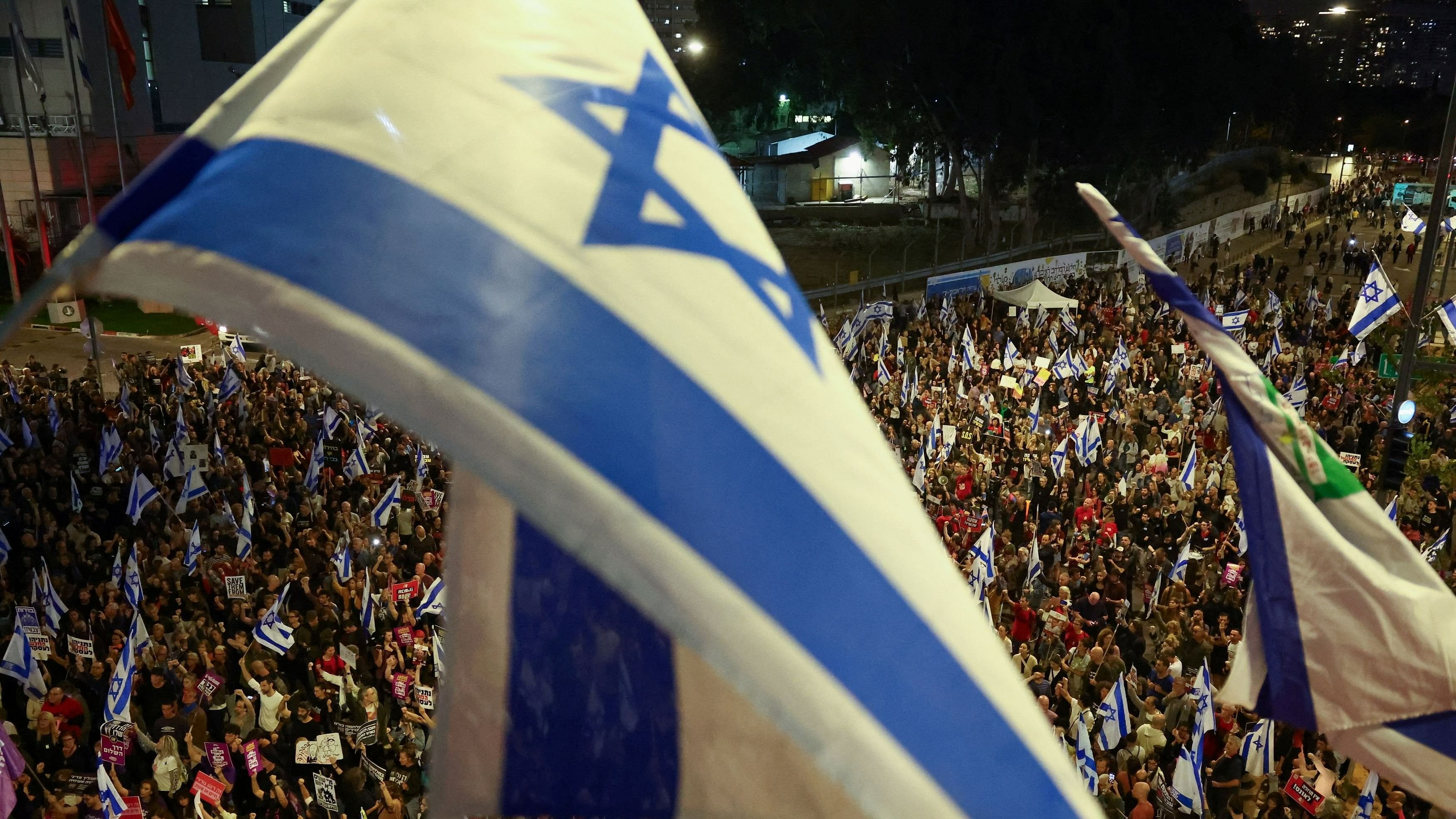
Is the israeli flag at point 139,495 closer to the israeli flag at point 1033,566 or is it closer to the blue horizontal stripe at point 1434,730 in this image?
the israeli flag at point 1033,566

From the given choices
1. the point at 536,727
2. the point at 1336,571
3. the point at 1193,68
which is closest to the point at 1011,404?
the point at 1336,571

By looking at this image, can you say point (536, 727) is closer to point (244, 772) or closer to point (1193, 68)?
point (244, 772)

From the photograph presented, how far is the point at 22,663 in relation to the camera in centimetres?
988

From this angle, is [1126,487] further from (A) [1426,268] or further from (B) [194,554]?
(B) [194,554]

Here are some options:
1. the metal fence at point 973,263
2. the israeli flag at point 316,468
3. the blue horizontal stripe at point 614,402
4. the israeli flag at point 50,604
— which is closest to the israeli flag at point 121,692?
the israeli flag at point 50,604

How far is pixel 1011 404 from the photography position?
19516 millimetres

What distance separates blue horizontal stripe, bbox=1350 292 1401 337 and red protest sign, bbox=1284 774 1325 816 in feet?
30.2

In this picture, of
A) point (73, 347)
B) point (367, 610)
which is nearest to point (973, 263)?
point (73, 347)

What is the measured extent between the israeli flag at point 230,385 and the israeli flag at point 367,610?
31.6 ft

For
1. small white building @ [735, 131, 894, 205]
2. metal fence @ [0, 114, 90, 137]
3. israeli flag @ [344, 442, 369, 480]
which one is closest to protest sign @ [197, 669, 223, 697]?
israeli flag @ [344, 442, 369, 480]

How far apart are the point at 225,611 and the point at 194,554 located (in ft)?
2.83

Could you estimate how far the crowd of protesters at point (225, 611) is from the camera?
29.3 feet

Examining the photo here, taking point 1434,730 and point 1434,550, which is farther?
point 1434,550

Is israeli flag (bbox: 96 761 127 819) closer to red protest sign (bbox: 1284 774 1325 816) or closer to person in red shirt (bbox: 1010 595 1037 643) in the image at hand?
person in red shirt (bbox: 1010 595 1037 643)
